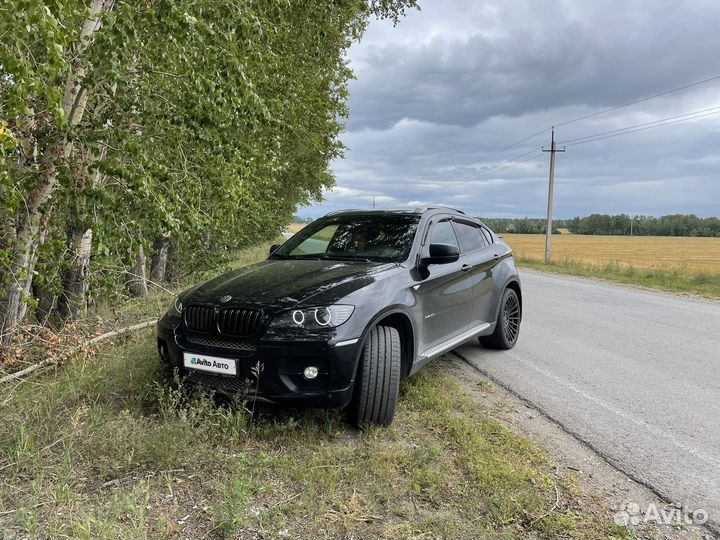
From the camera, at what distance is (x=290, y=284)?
3.61 meters

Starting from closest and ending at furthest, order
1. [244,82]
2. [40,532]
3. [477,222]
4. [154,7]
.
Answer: [40,532], [154,7], [244,82], [477,222]

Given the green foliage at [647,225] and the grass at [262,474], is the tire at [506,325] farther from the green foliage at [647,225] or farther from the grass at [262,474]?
the green foliage at [647,225]

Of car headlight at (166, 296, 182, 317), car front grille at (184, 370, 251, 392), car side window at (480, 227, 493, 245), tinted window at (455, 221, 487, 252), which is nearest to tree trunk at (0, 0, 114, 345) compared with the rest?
car headlight at (166, 296, 182, 317)

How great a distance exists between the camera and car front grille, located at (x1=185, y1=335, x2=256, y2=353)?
3229mm

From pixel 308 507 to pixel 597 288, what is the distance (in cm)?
1317

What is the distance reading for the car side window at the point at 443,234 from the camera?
15.4 feet

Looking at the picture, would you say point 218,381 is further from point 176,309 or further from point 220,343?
point 176,309

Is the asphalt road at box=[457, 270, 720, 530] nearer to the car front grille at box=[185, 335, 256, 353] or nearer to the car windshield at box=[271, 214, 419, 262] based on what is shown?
the car windshield at box=[271, 214, 419, 262]

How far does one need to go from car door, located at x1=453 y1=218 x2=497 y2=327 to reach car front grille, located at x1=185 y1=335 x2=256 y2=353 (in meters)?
2.53

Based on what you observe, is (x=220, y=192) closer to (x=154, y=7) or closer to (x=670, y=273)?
(x=154, y=7)

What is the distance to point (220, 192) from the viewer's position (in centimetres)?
532

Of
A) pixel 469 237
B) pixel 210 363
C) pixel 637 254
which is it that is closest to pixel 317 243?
pixel 469 237

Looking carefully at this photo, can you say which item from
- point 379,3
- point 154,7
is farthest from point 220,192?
point 379,3

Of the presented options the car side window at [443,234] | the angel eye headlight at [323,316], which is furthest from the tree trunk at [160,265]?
the angel eye headlight at [323,316]
